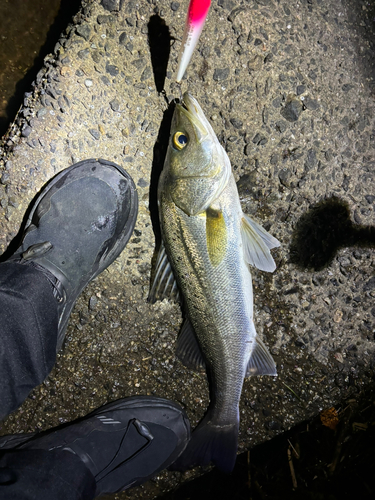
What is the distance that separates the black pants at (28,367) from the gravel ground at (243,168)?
60 cm

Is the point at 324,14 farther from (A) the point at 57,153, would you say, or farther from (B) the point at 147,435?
(B) the point at 147,435

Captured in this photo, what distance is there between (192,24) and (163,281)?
5.65 ft

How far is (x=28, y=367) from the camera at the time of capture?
201 centimetres

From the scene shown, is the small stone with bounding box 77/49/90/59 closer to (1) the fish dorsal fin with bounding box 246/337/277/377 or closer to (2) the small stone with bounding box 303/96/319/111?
(2) the small stone with bounding box 303/96/319/111

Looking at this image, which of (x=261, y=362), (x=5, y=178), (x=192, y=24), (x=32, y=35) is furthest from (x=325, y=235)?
(x=32, y=35)

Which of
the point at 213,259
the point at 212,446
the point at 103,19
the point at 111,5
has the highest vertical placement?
the point at 111,5

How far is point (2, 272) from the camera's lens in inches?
82.7

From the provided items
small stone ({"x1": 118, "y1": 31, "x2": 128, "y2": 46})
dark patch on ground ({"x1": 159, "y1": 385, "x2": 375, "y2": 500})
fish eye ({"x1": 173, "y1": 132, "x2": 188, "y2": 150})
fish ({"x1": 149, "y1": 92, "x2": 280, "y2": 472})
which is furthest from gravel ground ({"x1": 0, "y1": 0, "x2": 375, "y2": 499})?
fish eye ({"x1": 173, "y1": 132, "x2": 188, "y2": 150})

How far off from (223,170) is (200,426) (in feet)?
6.32

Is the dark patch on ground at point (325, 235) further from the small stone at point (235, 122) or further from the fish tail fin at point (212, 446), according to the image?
the fish tail fin at point (212, 446)

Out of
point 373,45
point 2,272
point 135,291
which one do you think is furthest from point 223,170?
point 373,45

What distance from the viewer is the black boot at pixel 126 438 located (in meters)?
2.55

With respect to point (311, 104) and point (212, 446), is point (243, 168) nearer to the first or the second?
point (311, 104)

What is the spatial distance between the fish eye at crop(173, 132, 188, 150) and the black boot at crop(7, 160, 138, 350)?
59 centimetres
